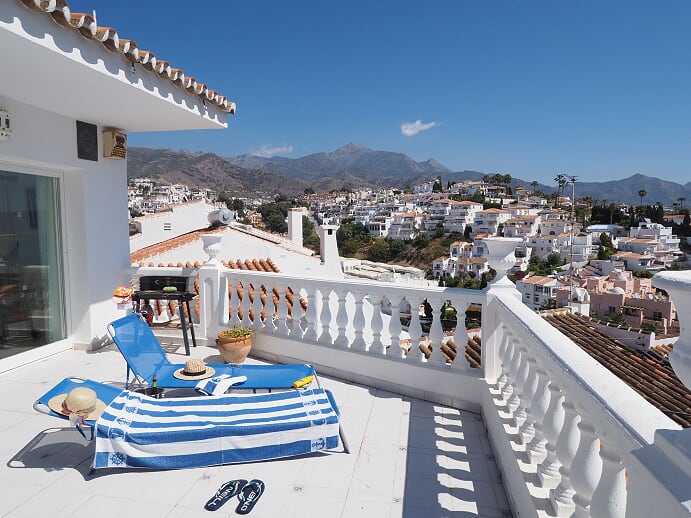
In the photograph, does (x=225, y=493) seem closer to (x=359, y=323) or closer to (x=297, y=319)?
(x=359, y=323)

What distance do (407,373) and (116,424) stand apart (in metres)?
2.55

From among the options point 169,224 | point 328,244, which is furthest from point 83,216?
point 169,224

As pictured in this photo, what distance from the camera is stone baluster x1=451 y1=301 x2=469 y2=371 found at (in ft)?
12.7

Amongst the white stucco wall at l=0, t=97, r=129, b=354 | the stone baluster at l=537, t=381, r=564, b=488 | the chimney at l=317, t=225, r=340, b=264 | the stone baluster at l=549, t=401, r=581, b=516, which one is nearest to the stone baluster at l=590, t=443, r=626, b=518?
the stone baluster at l=549, t=401, r=581, b=516

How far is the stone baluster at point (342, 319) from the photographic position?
180 inches

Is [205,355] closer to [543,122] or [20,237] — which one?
[20,237]

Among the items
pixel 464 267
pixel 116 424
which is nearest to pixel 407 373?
pixel 116 424

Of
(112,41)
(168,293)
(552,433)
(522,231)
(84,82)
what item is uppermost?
(112,41)

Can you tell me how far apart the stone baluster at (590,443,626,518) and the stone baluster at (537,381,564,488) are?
549 millimetres

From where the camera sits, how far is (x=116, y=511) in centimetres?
247

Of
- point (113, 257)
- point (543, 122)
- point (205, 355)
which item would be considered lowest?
point (205, 355)

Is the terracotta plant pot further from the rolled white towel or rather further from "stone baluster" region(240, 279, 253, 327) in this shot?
the rolled white towel

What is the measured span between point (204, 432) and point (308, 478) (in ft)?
2.51

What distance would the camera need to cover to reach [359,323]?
454cm
